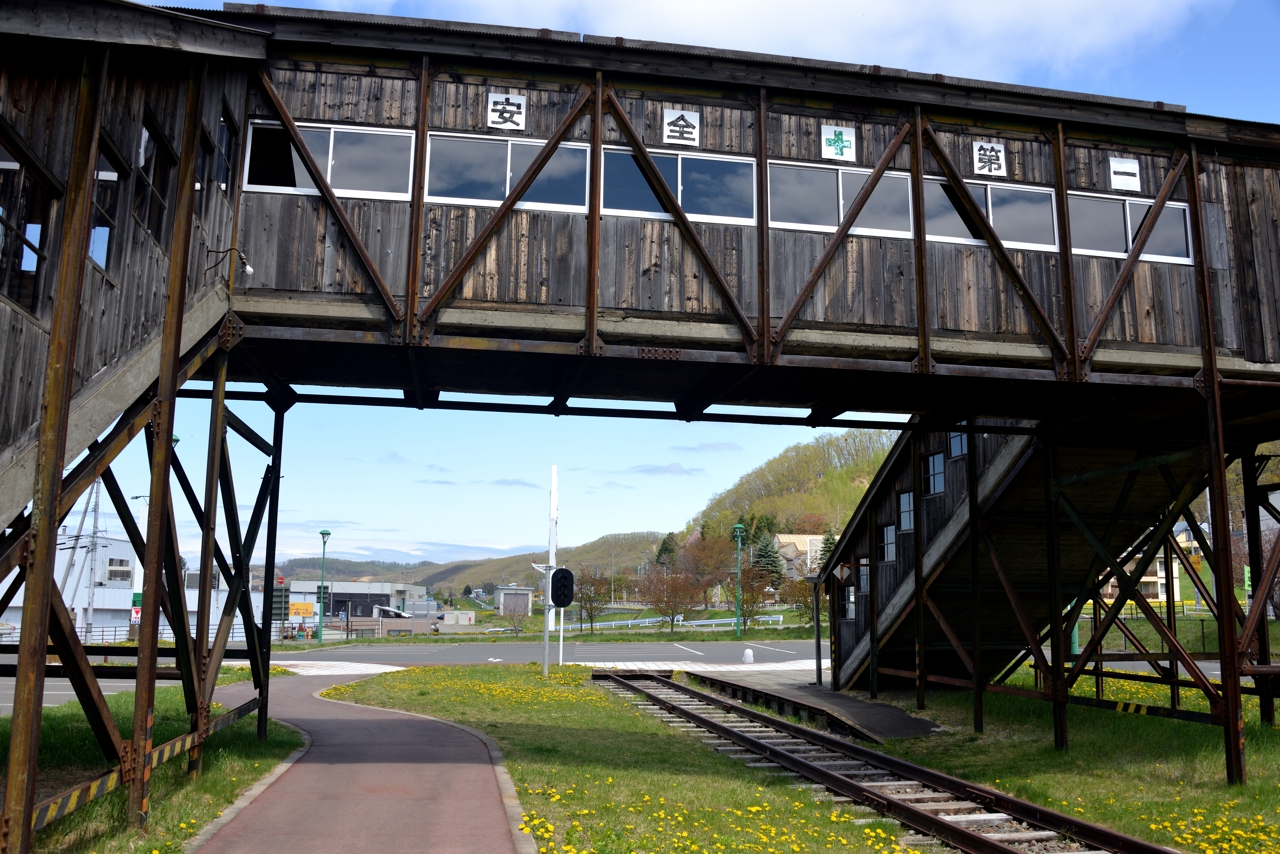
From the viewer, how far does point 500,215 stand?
443 inches

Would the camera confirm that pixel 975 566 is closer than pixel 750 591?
Yes

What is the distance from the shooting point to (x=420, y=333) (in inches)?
431

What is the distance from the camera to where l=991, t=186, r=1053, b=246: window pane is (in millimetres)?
12484

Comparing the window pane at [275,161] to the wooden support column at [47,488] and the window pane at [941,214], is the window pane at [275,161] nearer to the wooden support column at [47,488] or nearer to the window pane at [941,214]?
the wooden support column at [47,488]

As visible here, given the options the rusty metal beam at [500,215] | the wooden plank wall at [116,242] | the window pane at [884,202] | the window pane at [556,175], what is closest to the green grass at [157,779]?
the wooden plank wall at [116,242]

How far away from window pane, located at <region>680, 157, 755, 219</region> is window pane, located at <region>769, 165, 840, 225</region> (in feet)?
1.04

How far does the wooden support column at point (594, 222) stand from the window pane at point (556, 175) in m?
0.13

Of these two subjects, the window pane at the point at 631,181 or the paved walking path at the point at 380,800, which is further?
the window pane at the point at 631,181

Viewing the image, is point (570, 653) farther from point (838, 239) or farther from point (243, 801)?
point (243, 801)

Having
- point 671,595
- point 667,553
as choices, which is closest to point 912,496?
point 671,595

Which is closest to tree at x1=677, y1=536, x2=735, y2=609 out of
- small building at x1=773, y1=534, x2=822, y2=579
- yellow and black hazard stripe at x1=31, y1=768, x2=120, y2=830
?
small building at x1=773, y1=534, x2=822, y2=579

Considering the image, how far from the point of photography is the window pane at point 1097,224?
12719mm

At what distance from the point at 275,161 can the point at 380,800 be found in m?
7.51

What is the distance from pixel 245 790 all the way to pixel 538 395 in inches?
245
